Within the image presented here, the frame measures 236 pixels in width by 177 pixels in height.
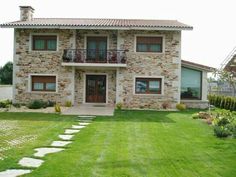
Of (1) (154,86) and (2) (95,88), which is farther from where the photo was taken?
(2) (95,88)

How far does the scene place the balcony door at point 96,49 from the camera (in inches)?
953

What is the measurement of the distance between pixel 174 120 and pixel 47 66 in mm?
10180

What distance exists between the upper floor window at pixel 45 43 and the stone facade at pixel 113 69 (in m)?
0.29

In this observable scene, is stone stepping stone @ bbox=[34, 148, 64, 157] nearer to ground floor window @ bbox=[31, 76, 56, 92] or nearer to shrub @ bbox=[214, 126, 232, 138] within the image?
shrub @ bbox=[214, 126, 232, 138]

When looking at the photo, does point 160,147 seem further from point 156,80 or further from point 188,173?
point 156,80

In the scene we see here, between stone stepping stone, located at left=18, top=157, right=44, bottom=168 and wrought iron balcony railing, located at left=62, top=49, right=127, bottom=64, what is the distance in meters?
15.6

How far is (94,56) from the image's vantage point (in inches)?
959

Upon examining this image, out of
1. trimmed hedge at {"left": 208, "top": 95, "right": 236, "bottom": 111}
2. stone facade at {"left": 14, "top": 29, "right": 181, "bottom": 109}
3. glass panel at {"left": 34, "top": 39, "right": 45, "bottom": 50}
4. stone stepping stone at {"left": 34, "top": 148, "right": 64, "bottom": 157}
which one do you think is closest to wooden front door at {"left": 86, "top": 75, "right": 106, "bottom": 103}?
stone facade at {"left": 14, "top": 29, "right": 181, "bottom": 109}

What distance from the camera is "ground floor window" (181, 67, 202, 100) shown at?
25391 mm

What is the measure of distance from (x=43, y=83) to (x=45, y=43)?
258 cm

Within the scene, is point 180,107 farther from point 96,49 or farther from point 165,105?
point 96,49

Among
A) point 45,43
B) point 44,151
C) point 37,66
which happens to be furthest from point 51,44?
point 44,151

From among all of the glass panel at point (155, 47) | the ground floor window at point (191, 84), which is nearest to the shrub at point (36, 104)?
the glass panel at point (155, 47)

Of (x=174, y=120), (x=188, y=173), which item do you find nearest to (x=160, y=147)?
(x=188, y=173)
